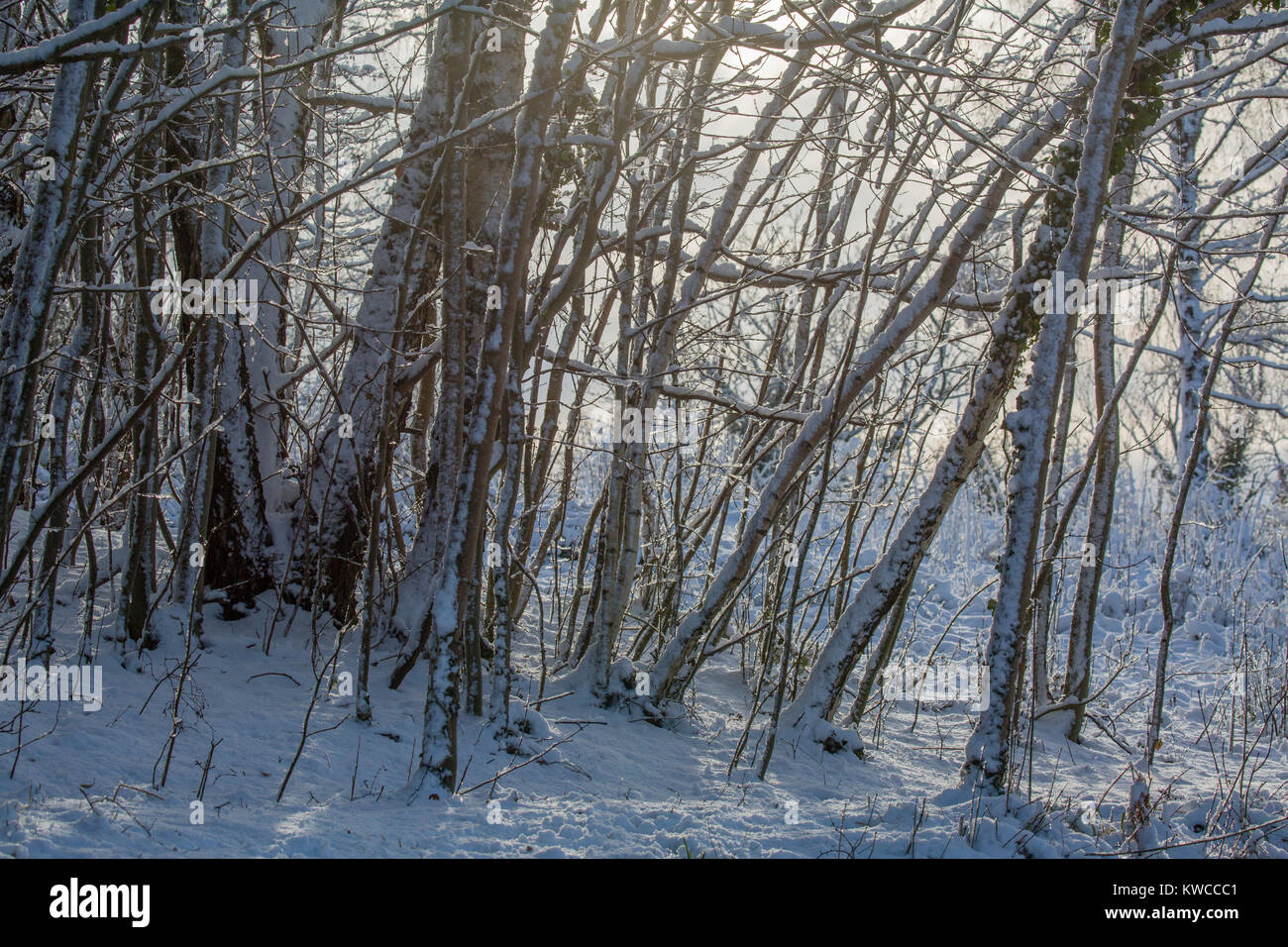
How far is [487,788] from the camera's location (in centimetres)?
307

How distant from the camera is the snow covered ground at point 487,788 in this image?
7.86 feet

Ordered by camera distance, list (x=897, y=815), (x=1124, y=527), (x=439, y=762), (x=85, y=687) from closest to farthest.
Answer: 1. (x=439, y=762)
2. (x=897, y=815)
3. (x=85, y=687)
4. (x=1124, y=527)

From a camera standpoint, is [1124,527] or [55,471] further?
[1124,527]

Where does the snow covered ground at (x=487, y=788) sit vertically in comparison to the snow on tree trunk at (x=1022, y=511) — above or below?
below

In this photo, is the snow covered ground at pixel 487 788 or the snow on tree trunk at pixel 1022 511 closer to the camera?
the snow covered ground at pixel 487 788

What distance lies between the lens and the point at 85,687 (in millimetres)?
3285

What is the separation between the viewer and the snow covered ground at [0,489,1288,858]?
2.40m

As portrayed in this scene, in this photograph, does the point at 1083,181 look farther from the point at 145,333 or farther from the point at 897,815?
the point at 145,333

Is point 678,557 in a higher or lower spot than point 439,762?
higher

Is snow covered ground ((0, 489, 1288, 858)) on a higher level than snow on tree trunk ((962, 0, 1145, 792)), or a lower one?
lower
